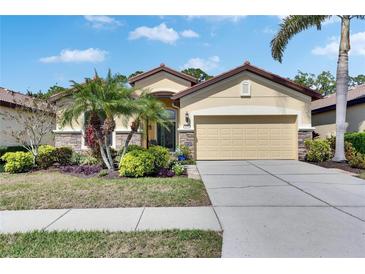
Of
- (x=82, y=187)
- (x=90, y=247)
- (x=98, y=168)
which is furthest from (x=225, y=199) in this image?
(x=98, y=168)

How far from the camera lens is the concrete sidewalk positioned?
4.79 meters

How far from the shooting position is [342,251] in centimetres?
377

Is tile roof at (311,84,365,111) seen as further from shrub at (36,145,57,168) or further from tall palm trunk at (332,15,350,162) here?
shrub at (36,145,57,168)

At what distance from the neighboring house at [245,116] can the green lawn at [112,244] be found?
999 centimetres

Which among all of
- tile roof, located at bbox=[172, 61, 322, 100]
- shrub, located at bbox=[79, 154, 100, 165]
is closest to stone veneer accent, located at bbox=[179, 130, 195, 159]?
tile roof, located at bbox=[172, 61, 322, 100]

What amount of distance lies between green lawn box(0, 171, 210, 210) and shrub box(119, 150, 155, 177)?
18.5 inches

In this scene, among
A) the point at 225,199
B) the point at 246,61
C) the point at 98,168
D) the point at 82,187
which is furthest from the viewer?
the point at 246,61

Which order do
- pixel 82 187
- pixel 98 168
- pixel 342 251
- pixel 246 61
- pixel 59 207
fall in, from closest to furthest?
pixel 342 251 → pixel 59 207 → pixel 82 187 → pixel 98 168 → pixel 246 61

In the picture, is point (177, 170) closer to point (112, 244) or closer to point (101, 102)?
point (101, 102)

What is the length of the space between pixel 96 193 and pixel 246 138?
9.33 meters
